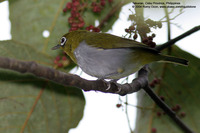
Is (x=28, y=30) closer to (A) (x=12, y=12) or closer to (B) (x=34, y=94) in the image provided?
(A) (x=12, y=12)

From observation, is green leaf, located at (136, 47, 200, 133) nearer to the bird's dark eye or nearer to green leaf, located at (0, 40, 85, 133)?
green leaf, located at (0, 40, 85, 133)

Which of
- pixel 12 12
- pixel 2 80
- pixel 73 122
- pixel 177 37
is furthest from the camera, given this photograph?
pixel 12 12

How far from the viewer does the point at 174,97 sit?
2.61 metres

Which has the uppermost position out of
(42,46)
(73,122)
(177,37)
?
(177,37)

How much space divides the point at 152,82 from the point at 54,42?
3.02ft

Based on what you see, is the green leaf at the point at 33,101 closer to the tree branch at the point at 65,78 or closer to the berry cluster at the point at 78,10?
the berry cluster at the point at 78,10

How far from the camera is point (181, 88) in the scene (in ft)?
8.61

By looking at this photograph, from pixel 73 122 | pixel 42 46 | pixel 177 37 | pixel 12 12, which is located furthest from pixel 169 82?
pixel 12 12

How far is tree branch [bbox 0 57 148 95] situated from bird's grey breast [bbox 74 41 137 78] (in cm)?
12

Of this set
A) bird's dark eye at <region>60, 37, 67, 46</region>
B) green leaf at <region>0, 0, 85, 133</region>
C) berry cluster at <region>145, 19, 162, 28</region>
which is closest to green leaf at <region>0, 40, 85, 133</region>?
green leaf at <region>0, 0, 85, 133</region>

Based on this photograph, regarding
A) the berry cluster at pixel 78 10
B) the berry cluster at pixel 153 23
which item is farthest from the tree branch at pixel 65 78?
the berry cluster at pixel 78 10

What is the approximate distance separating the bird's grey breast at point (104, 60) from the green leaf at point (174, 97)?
0.62 meters

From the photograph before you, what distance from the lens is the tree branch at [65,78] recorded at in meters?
1.21

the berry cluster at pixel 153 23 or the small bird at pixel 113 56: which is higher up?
the berry cluster at pixel 153 23
